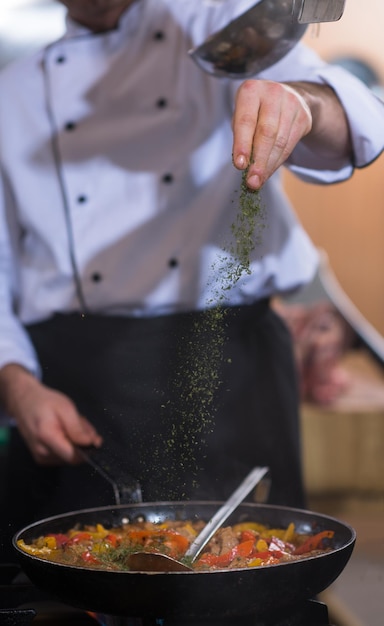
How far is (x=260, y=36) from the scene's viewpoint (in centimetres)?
94

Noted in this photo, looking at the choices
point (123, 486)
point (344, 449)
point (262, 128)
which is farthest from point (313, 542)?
point (344, 449)

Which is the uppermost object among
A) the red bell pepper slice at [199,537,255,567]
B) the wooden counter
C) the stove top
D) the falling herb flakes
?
the falling herb flakes

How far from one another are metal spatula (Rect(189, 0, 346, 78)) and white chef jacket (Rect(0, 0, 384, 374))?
211mm

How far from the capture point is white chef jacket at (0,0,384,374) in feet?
4.11

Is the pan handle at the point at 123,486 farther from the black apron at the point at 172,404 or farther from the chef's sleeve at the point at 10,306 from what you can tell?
the chef's sleeve at the point at 10,306

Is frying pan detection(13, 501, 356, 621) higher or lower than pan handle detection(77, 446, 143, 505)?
higher

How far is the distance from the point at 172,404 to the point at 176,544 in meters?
0.14

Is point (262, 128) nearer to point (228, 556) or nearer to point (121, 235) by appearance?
point (228, 556)

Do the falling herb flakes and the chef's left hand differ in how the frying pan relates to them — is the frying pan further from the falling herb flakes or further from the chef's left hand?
the chef's left hand

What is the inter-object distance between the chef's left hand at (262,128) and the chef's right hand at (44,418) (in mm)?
419

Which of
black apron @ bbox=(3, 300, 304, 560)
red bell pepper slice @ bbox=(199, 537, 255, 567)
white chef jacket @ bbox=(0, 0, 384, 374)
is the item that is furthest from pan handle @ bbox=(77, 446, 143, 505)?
white chef jacket @ bbox=(0, 0, 384, 374)

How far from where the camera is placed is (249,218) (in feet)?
2.81

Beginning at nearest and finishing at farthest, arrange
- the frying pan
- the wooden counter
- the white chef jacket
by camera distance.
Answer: the frying pan
the white chef jacket
the wooden counter

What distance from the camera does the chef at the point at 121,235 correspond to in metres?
1.16
